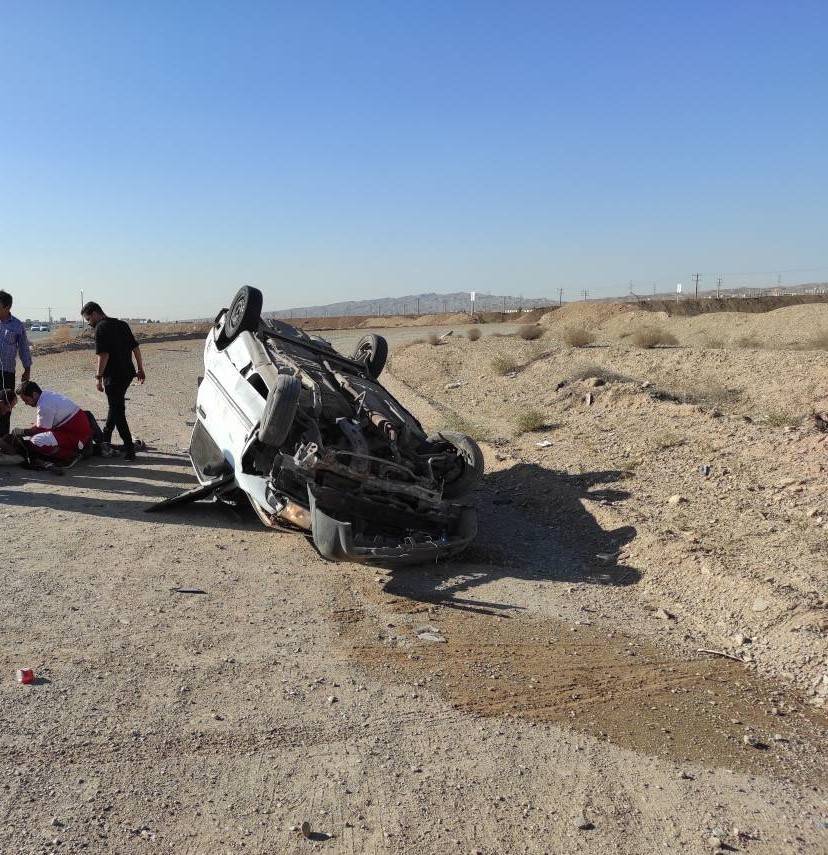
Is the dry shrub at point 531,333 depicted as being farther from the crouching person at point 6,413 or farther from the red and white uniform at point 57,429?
the crouching person at point 6,413

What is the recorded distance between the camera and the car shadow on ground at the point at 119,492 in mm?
8492

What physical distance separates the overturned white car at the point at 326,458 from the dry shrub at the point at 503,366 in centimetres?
1030

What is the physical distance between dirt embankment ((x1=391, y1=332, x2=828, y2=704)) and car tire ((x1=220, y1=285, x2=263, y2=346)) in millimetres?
3369

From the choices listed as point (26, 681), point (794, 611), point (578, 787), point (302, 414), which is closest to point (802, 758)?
point (578, 787)

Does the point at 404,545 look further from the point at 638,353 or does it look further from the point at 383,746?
the point at 638,353

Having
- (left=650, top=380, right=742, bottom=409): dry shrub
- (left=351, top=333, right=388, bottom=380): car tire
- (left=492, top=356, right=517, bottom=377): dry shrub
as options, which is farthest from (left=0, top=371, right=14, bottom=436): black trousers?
(left=492, top=356, right=517, bottom=377): dry shrub

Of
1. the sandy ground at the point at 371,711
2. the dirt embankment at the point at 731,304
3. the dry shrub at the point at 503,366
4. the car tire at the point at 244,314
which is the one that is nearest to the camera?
the sandy ground at the point at 371,711

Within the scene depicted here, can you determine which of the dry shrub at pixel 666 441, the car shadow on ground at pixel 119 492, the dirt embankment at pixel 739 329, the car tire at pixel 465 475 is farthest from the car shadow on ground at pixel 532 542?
the dirt embankment at pixel 739 329

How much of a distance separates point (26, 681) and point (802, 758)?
13.5 ft

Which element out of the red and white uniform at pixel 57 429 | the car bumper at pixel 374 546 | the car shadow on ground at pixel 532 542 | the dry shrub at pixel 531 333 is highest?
the dry shrub at pixel 531 333

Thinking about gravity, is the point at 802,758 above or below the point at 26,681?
below

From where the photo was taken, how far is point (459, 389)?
18.5 m

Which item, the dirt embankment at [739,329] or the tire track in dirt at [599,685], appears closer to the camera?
the tire track in dirt at [599,685]

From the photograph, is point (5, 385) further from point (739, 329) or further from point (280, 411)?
point (739, 329)
